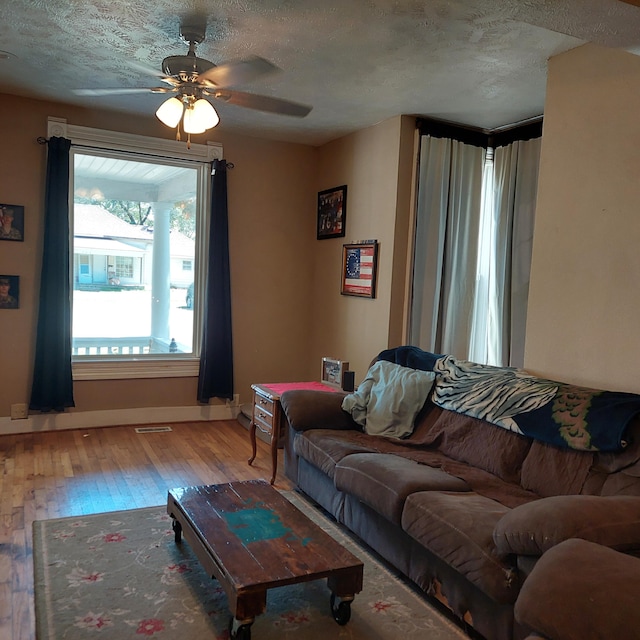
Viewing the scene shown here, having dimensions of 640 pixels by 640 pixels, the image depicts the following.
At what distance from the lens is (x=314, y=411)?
3398 mm

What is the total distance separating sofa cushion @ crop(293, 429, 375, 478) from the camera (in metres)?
2.97

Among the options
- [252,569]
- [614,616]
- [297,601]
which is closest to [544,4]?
[614,616]

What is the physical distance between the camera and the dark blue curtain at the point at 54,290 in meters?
4.41

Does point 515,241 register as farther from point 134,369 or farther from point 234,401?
point 134,369

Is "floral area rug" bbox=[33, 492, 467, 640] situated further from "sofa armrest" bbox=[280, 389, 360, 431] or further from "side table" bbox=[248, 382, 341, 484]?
"side table" bbox=[248, 382, 341, 484]

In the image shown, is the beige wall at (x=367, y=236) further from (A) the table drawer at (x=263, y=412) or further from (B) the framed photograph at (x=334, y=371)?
(A) the table drawer at (x=263, y=412)

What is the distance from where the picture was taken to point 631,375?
8.54 feet

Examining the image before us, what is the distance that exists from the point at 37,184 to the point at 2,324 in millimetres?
1147

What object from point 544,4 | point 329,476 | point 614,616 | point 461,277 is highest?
point 544,4

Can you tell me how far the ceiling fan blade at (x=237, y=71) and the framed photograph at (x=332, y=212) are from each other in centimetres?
218

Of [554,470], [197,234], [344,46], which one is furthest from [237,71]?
[197,234]

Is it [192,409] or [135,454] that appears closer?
[135,454]

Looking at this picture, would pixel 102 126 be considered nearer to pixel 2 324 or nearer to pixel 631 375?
pixel 2 324

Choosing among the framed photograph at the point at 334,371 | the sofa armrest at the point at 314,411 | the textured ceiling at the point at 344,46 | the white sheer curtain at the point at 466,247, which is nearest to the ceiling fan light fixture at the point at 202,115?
the textured ceiling at the point at 344,46
